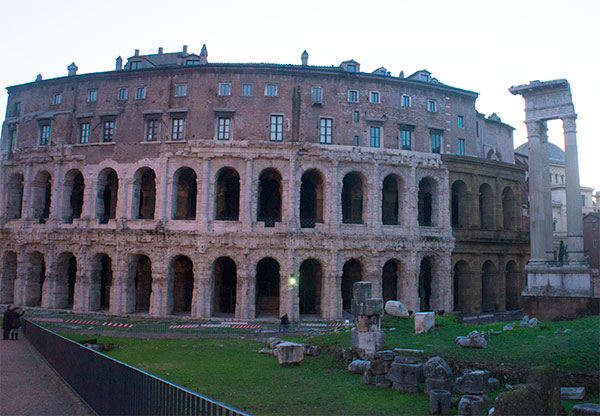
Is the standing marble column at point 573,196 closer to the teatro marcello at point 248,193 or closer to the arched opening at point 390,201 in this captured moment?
the teatro marcello at point 248,193

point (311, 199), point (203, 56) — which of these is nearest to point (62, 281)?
point (311, 199)

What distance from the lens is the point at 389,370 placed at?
12719mm

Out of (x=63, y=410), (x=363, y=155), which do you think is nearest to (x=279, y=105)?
(x=363, y=155)

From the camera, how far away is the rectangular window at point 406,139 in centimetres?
3341

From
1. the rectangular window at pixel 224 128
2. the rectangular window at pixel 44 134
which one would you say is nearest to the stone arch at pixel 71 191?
the rectangular window at pixel 44 134

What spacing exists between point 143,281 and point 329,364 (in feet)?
72.4

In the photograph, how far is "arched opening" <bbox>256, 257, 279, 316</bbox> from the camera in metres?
33.0

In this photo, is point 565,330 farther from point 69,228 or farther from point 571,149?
point 69,228

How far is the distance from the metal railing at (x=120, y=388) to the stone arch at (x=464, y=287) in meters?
27.9

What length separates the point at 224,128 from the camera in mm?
31875

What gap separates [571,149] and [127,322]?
25.5 m

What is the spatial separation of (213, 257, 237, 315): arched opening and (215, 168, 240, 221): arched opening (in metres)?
3.12

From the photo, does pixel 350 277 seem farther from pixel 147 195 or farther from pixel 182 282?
pixel 147 195

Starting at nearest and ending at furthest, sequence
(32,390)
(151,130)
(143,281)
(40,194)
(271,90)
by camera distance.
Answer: (32,390), (271,90), (151,130), (143,281), (40,194)
